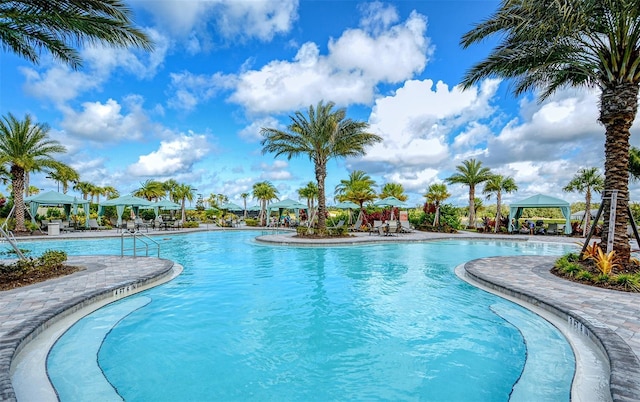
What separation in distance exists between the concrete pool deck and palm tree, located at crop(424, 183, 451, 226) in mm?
16564

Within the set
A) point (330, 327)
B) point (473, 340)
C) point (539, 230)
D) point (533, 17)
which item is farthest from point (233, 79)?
point (539, 230)

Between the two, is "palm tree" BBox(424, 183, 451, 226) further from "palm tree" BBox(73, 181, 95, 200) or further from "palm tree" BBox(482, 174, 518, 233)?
"palm tree" BBox(73, 181, 95, 200)

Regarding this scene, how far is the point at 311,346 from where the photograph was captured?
16.0 feet

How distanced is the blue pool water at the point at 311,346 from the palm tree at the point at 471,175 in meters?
21.1

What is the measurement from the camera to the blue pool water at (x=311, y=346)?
3643 mm

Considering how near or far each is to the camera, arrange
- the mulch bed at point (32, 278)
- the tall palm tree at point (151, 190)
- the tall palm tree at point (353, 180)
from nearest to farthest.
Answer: the mulch bed at point (32, 278) → the tall palm tree at point (353, 180) → the tall palm tree at point (151, 190)

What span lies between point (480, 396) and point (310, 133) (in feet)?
55.5

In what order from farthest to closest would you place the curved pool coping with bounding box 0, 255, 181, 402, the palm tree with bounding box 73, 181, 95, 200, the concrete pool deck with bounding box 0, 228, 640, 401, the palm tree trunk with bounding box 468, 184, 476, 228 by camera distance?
the palm tree with bounding box 73, 181, 95, 200 → the palm tree trunk with bounding box 468, 184, 476, 228 → the curved pool coping with bounding box 0, 255, 181, 402 → the concrete pool deck with bounding box 0, 228, 640, 401

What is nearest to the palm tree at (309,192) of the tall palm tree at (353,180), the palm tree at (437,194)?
the tall palm tree at (353,180)

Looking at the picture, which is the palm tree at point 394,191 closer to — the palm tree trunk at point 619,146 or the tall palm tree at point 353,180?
the tall palm tree at point 353,180

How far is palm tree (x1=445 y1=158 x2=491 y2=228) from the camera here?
26.7 m

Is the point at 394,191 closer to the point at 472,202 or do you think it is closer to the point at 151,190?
the point at 472,202

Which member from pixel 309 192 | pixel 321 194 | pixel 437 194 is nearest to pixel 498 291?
pixel 321 194

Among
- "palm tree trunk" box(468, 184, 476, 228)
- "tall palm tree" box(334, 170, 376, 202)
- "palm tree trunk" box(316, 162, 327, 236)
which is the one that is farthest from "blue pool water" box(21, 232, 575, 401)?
"tall palm tree" box(334, 170, 376, 202)
